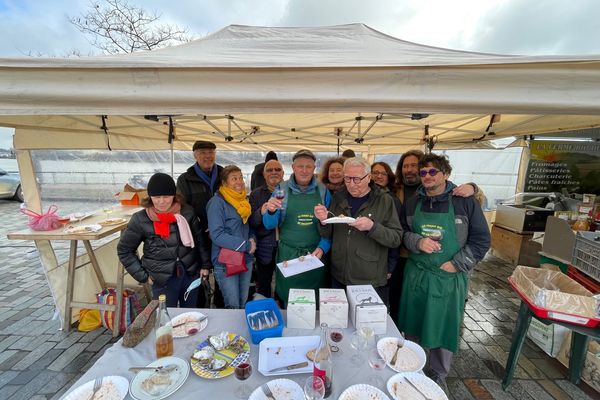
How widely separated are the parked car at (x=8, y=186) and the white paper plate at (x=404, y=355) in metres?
16.8

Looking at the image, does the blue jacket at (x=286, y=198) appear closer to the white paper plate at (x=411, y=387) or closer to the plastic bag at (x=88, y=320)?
the white paper plate at (x=411, y=387)

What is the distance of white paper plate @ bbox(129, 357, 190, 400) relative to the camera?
3.65 feet

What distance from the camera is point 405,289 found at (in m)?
2.34

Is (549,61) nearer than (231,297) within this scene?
Yes

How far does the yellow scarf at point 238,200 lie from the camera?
94.0 inches

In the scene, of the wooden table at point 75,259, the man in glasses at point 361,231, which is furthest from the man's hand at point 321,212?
the wooden table at point 75,259

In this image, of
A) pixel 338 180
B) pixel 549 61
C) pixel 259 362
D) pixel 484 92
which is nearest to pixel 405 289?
pixel 338 180

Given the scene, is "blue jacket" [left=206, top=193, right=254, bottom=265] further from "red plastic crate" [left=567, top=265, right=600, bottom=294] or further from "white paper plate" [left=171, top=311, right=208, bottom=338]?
"red plastic crate" [left=567, top=265, right=600, bottom=294]

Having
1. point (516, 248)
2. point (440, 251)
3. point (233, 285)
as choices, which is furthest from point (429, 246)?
point (516, 248)

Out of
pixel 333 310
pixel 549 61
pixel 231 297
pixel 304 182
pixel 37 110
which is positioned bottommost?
pixel 231 297

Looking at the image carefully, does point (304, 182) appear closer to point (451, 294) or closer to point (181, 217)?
point (181, 217)

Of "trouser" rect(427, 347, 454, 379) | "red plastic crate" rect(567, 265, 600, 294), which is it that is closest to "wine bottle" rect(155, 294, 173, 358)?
"trouser" rect(427, 347, 454, 379)

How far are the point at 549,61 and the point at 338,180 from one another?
1823 mm

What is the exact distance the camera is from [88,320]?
306 cm
